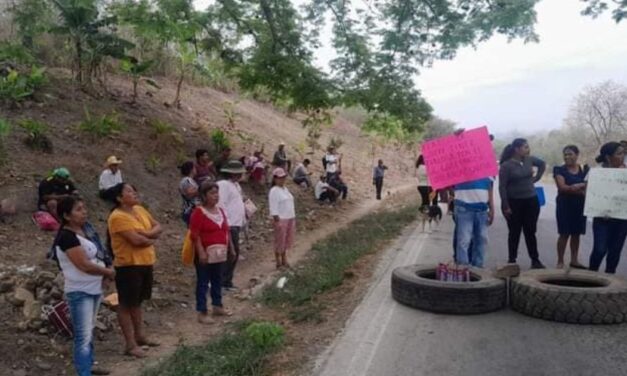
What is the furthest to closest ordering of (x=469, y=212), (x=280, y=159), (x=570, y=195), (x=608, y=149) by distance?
(x=280, y=159) → (x=570, y=195) → (x=469, y=212) → (x=608, y=149)

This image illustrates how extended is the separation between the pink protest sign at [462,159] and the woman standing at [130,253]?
3446 mm

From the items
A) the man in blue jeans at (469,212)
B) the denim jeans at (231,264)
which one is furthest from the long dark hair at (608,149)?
the denim jeans at (231,264)

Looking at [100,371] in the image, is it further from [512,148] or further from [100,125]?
[100,125]

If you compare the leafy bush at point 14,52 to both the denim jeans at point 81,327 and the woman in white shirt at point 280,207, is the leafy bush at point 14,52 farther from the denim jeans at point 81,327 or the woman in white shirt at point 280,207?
the denim jeans at point 81,327

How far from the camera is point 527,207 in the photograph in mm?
7613

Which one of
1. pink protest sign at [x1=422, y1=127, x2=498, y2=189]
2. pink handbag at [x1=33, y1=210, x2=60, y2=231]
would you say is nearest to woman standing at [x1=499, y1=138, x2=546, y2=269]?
pink protest sign at [x1=422, y1=127, x2=498, y2=189]

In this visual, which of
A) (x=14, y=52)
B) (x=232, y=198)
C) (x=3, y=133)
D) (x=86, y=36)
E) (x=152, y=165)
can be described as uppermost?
(x=86, y=36)

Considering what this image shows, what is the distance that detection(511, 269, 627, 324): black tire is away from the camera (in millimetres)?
5500

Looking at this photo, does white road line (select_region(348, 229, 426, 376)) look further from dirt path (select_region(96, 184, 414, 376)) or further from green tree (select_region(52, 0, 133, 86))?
green tree (select_region(52, 0, 133, 86))

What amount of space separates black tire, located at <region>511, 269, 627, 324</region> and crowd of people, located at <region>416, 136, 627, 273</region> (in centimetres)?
116

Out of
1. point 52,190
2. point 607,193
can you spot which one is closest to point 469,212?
point 607,193

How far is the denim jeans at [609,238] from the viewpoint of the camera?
6957 mm

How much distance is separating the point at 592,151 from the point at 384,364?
38923 millimetres

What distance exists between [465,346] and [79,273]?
3.30 meters
